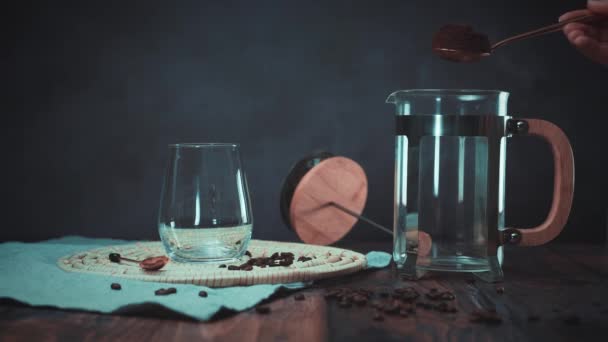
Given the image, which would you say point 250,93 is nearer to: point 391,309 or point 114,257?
point 114,257

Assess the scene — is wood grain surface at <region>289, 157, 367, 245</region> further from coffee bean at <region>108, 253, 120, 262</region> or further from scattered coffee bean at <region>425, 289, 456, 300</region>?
scattered coffee bean at <region>425, 289, 456, 300</region>

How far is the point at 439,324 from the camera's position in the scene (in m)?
0.82

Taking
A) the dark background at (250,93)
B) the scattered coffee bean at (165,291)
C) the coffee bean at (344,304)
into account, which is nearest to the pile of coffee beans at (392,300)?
the coffee bean at (344,304)

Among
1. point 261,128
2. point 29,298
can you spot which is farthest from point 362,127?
point 29,298

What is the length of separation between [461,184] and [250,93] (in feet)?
2.57

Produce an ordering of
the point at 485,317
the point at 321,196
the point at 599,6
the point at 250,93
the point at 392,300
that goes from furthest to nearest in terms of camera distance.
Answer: the point at 250,93 < the point at 321,196 < the point at 599,6 < the point at 392,300 < the point at 485,317

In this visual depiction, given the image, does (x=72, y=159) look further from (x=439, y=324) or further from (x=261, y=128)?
(x=439, y=324)

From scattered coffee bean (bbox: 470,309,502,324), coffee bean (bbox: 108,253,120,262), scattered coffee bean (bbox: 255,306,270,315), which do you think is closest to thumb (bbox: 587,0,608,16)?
scattered coffee bean (bbox: 470,309,502,324)

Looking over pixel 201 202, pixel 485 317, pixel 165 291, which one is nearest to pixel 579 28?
pixel 485 317

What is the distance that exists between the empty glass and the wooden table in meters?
0.19

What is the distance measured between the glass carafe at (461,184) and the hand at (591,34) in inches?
6.9

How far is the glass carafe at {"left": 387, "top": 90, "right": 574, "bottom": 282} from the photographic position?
3.57 ft

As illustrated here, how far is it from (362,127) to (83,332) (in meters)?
1.09

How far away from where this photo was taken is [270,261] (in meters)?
1.14
